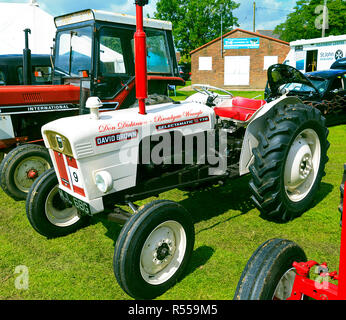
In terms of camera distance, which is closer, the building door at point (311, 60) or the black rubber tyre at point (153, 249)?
the black rubber tyre at point (153, 249)

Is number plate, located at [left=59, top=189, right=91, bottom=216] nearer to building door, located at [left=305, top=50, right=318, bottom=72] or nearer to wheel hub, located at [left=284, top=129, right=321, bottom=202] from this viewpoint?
wheel hub, located at [left=284, top=129, right=321, bottom=202]

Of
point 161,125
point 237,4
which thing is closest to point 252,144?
point 161,125

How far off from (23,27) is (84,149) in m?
10.4

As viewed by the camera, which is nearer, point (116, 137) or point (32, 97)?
point (116, 137)

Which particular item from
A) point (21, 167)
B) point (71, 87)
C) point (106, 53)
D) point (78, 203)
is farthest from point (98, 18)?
point (78, 203)

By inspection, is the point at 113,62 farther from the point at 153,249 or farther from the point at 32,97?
the point at 153,249

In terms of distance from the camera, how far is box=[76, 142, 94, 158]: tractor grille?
8.59 ft

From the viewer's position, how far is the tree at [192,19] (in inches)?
1772

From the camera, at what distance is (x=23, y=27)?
36.6ft

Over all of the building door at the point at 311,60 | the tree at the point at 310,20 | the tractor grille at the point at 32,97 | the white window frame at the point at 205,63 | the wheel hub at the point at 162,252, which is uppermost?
the tree at the point at 310,20

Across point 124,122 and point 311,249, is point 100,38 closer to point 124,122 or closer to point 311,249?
point 124,122

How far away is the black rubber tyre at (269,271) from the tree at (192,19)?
45.5 metres

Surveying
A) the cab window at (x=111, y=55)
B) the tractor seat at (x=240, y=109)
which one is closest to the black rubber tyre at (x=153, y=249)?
the tractor seat at (x=240, y=109)

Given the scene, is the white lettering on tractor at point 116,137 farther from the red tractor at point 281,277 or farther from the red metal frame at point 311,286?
the red metal frame at point 311,286
